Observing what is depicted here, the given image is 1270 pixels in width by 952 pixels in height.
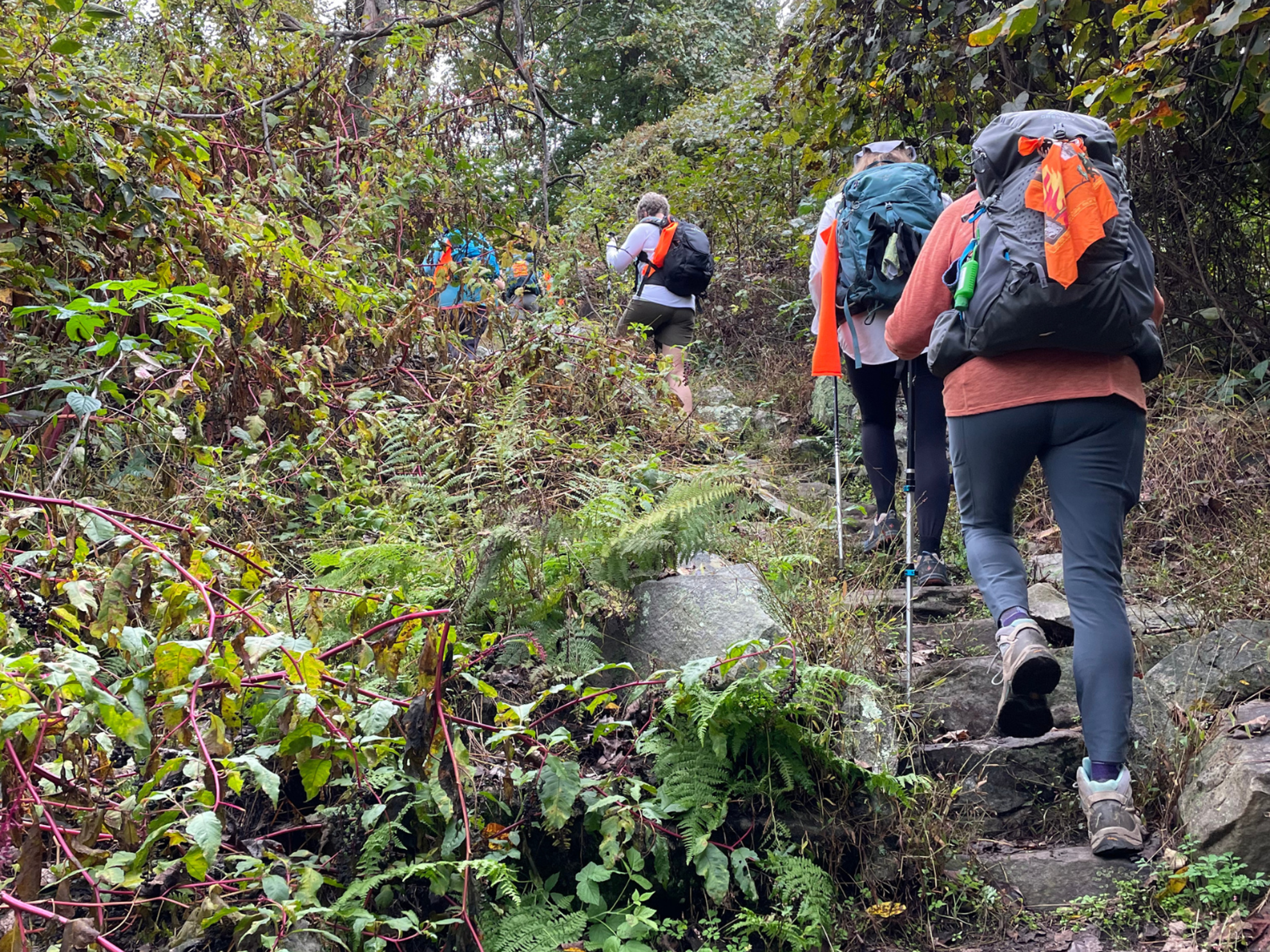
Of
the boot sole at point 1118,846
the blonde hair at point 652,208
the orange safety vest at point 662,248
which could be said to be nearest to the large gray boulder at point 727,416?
the orange safety vest at point 662,248

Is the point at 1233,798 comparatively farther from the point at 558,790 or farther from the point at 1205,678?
the point at 558,790

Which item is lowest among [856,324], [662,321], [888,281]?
[856,324]

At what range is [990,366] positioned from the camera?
3326 millimetres

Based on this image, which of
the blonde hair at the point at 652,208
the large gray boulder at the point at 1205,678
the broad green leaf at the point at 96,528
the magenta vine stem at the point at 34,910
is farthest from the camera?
the blonde hair at the point at 652,208

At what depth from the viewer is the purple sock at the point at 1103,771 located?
3.09 m

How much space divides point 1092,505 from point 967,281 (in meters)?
0.83

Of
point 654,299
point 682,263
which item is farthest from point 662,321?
point 682,263

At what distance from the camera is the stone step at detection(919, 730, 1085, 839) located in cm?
349

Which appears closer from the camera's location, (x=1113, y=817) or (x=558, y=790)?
Answer: (x=558, y=790)

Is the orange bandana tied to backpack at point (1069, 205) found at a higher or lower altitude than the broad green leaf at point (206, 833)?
higher

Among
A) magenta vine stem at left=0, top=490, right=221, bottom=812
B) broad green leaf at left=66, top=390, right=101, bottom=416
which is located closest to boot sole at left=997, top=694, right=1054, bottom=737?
magenta vine stem at left=0, top=490, right=221, bottom=812

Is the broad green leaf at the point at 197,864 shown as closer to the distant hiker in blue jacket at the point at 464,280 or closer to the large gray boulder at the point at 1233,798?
the large gray boulder at the point at 1233,798

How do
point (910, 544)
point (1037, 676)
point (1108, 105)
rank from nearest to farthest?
1. point (1037, 676)
2. point (910, 544)
3. point (1108, 105)

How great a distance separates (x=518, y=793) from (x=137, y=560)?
1.22 meters
